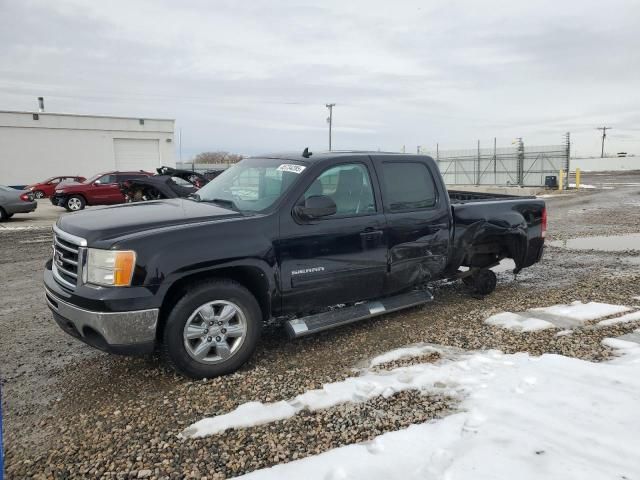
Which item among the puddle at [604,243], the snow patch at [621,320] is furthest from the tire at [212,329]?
the puddle at [604,243]

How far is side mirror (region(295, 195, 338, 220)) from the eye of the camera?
4.26m

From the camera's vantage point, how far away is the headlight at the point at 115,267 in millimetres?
3582

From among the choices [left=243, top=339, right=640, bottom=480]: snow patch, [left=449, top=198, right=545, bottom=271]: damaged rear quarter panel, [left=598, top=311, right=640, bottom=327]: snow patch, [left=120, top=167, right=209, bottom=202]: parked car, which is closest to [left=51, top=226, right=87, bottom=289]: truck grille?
[left=243, top=339, right=640, bottom=480]: snow patch

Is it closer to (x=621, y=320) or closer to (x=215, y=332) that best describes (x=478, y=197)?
(x=621, y=320)

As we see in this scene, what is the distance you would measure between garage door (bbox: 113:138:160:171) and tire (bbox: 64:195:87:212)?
18.2m

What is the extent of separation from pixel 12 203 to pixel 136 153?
23.2 m

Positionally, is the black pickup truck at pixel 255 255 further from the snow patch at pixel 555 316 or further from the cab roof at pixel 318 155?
the snow patch at pixel 555 316

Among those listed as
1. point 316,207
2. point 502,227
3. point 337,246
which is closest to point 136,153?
point 502,227

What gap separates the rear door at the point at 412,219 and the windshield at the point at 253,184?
98 cm

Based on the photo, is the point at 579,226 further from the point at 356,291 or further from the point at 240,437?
the point at 240,437

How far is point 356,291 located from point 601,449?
240cm

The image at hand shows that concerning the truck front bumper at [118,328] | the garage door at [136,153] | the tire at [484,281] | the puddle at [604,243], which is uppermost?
the garage door at [136,153]

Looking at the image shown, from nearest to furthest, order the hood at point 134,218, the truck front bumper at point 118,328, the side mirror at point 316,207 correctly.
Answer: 1. the truck front bumper at point 118,328
2. the hood at point 134,218
3. the side mirror at point 316,207

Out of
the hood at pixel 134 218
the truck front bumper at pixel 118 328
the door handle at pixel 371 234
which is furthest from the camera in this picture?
the door handle at pixel 371 234
